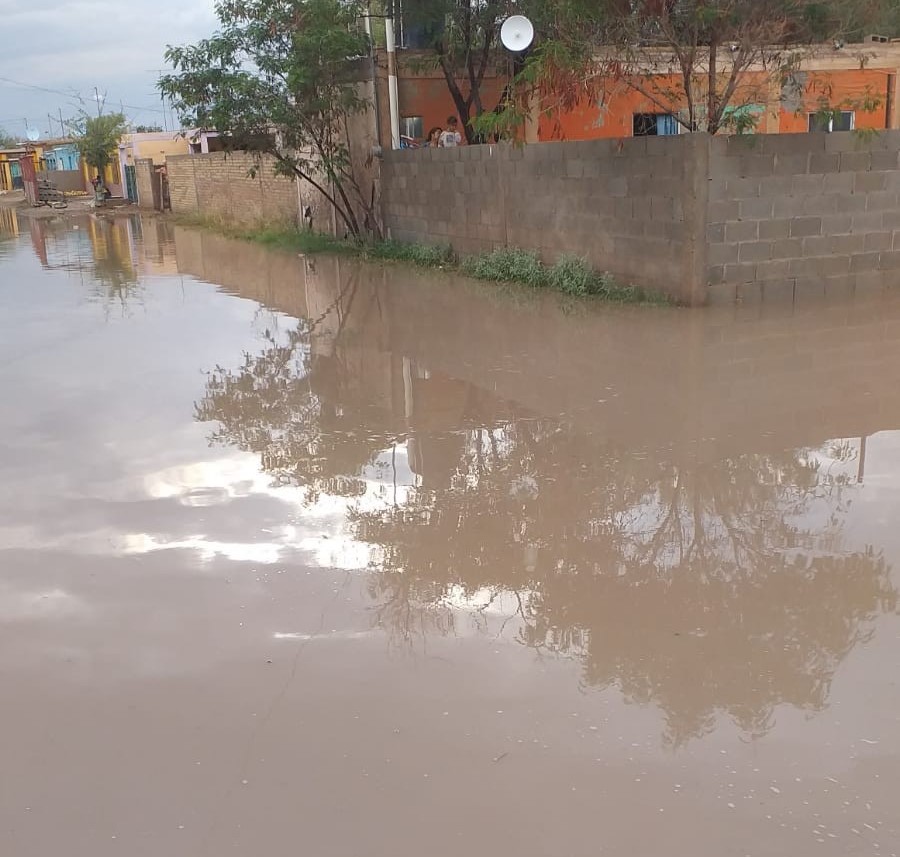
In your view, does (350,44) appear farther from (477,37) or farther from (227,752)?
(227,752)

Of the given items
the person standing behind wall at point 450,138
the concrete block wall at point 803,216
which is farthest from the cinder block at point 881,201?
the person standing behind wall at point 450,138

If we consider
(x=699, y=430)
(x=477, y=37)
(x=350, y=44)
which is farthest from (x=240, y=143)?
(x=699, y=430)

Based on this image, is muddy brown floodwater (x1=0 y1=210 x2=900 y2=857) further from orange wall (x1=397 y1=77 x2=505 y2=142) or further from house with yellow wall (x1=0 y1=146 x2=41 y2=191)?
house with yellow wall (x1=0 y1=146 x2=41 y2=191)

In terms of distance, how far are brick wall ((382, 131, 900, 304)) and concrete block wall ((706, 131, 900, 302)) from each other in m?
0.01

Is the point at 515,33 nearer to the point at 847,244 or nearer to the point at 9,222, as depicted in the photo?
the point at 847,244

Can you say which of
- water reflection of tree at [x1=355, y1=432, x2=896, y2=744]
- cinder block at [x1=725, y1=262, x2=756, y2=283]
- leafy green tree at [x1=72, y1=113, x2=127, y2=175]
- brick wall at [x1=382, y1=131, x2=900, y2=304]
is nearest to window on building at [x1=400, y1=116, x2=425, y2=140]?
brick wall at [x1=382, y1=131, x2=900, y2=304]

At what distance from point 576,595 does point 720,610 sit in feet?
1.90

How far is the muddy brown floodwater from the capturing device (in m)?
2.74

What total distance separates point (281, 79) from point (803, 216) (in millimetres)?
10044

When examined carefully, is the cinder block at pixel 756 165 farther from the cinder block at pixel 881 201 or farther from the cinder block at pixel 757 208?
the cinder block at pixel 881 201

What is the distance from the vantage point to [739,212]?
949cm

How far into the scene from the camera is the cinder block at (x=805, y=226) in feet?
32.1

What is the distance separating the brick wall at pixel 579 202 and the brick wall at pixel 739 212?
18 millimetres

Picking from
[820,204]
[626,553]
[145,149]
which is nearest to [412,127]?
[820,204]
